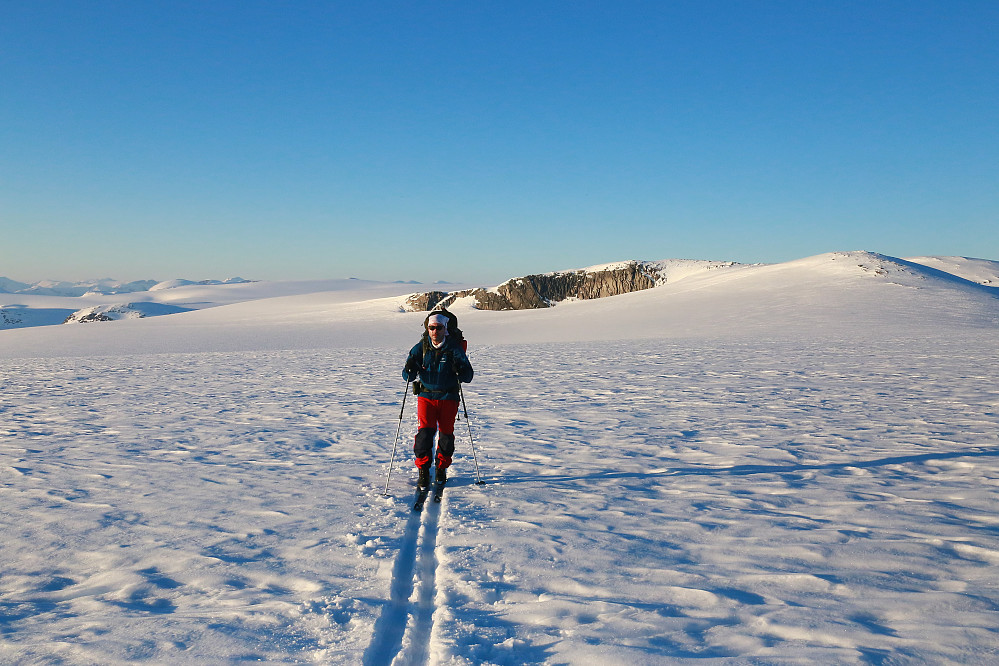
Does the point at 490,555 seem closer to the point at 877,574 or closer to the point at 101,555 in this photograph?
the point at 877,574

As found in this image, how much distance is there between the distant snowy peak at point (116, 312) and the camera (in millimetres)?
105000

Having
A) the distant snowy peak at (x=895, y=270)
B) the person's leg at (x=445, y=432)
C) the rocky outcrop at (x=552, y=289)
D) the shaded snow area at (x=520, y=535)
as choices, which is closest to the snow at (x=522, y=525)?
the shaded snow area at (x=520, y=535)

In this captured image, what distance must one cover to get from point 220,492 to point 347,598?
11.0 ft

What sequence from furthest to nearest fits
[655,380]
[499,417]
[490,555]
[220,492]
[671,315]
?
1. [671,315]
2. [655,380]
3. [499,417]
4. [220,492]
5. [490,555]

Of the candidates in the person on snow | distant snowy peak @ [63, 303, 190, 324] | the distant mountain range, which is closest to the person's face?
the person on snow

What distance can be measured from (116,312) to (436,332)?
13139cm

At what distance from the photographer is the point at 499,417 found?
11.1 meters

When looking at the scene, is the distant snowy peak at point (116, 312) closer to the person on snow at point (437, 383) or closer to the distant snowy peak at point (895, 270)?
the distant snowy peak at point (895, 270)

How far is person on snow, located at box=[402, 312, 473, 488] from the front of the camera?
22.1ft

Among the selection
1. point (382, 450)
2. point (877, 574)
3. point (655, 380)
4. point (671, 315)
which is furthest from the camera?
point (671, 315)

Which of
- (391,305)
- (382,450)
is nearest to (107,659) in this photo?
(382,450)

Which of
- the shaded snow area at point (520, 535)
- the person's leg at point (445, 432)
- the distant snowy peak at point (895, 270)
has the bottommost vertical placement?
the shaded snow area at point (520, 535)

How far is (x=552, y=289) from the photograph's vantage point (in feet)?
225

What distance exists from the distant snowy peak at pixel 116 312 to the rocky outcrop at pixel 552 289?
64738 mm
